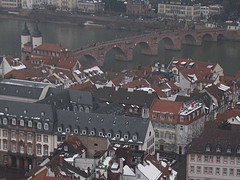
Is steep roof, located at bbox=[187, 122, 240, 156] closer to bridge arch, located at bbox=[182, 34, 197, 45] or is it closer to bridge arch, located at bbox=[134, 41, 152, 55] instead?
bridge arch, located at bbox=[134, 41, 152, 55]

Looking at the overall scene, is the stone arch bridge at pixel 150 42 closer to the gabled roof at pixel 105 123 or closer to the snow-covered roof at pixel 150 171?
the gabled roof at pixel 105 123

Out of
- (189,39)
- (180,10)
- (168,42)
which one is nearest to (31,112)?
(168,42)

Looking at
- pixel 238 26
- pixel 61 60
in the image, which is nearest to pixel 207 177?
A: pixel 61 60

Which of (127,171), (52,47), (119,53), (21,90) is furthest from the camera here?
(119,53)

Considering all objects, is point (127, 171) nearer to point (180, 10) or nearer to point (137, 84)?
point (137, 84)

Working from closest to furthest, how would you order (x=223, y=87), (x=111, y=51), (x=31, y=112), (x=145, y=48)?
(x=31, y=112) → (x=223, y=87) → (x=111, y=51) → (x=145, y=48)

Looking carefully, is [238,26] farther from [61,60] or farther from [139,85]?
[139,85]
